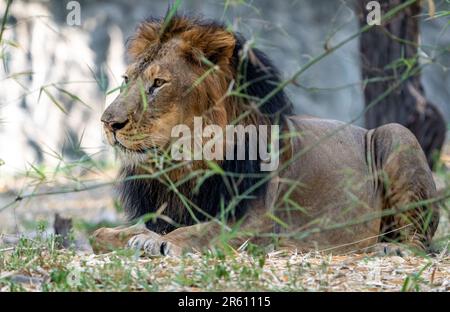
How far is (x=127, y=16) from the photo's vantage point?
14.4m

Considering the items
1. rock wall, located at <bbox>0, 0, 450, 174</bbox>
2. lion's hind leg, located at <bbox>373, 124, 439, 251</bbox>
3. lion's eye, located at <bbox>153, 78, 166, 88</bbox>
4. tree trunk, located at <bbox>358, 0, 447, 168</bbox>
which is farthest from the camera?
rock wall, located at <bbox>0, 0, 450, 174</bbox>

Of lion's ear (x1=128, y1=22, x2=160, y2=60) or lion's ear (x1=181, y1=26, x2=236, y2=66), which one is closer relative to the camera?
lion's ear (x1=181, y1=26, x2=236, y2=66)

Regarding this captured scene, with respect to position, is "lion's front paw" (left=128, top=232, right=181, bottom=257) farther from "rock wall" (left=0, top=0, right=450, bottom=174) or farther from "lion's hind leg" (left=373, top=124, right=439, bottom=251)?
"rock wall" (left=0, top=0, right=450, bottom=174)

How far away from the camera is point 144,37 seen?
16.4ft

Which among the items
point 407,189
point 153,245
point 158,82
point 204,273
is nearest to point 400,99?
point 407,189

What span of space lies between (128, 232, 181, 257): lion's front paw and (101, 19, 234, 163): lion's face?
1.46 ft

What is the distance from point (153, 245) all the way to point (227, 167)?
2.05 ft

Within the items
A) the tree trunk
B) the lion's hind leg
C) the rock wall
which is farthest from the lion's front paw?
the rock wall

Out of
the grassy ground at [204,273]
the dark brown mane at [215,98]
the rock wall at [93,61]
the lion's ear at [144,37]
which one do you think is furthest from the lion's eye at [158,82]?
the rock wall at [93,61]

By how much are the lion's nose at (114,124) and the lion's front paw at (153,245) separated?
55cm

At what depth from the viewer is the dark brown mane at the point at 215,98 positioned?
Answer: 4738 mm

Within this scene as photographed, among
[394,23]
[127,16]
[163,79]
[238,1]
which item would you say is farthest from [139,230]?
[127,16]

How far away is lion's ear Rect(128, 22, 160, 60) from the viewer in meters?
4.96
